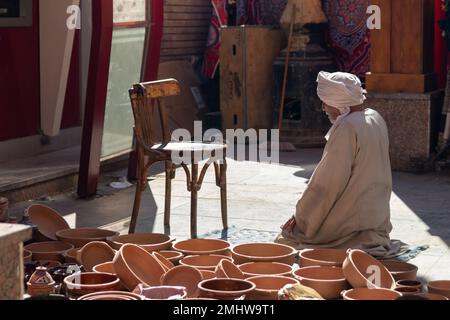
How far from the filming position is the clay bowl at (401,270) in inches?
219

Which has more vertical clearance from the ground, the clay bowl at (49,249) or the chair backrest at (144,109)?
the chair backrest at (144,109)

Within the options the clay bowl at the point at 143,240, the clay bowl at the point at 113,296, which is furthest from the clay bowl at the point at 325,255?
the clay bowl at the point at 113,296

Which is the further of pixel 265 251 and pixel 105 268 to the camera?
pixel 265 251

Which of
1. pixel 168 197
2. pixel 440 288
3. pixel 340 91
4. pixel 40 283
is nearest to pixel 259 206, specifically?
pixel 168 197

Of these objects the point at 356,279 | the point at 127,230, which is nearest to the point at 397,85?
the point at 127,230

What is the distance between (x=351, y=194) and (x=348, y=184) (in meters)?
0.07

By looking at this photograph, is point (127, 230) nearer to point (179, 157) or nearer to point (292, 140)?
point (179, 157)

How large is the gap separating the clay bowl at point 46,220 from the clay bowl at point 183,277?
1574 millimetres

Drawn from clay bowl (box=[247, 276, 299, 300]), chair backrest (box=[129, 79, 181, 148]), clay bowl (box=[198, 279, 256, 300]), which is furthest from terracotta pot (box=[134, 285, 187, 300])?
chair backrest (box=[129, 79, 181, 148])

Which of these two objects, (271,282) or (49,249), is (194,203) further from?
(271,282)

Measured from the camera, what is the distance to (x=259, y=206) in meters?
8.28

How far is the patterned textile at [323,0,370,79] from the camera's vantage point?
40.6ft

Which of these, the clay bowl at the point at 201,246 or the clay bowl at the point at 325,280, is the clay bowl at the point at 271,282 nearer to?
the clay bowl at the point at 325,280

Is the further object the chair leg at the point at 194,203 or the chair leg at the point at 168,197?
the chair leg at the point at 168,197
